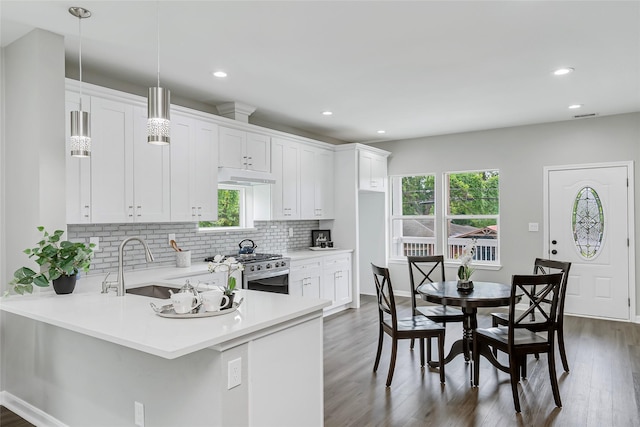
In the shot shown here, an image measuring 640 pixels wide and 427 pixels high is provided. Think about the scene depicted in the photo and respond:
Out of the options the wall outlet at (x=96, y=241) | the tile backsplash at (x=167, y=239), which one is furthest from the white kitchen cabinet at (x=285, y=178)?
the wall outlet at (x=96, y=241)

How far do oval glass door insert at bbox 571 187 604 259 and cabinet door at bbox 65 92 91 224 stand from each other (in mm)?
5885

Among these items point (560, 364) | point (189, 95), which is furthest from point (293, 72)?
point (560, 364)

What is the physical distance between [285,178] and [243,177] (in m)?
0.95

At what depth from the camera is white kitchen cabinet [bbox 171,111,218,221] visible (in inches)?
162

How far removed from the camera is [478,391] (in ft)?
10.8

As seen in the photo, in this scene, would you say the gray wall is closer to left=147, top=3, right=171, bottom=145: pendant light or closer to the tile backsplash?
the tile backsplash

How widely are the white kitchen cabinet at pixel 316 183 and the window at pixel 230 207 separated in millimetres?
859

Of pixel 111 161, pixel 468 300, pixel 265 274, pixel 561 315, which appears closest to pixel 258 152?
pixel 265 274

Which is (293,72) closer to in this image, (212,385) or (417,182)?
(212,385)

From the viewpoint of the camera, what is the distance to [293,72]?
383cm

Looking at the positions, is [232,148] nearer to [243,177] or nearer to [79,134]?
[243,177]

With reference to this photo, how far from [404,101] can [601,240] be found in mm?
3342

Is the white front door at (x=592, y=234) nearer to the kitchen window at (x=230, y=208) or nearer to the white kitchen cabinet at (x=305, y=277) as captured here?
the white kitchen cabinet at (x=305, y=277)

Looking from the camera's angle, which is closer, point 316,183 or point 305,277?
point 305,277
